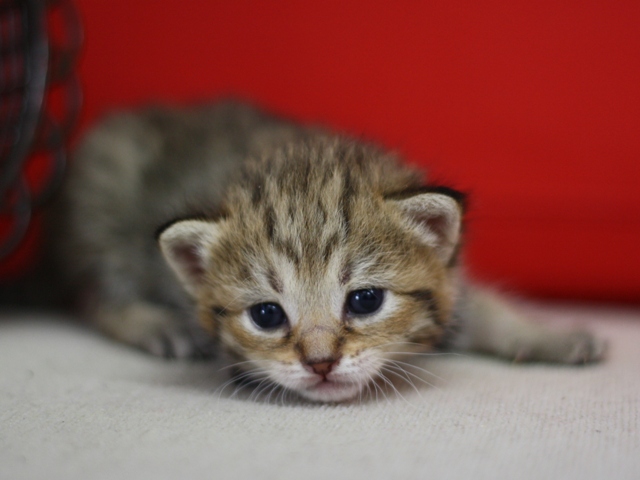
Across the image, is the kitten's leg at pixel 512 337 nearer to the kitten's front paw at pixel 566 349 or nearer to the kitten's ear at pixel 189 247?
the kitten's front paw at pixel 566 349

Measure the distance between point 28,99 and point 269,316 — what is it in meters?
1.04

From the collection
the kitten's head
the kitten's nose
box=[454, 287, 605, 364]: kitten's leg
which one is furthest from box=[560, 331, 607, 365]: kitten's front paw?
the kitten's nose

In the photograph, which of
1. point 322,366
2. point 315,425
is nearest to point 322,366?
point 322,366

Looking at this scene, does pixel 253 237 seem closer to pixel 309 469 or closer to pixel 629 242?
pixel 309 469

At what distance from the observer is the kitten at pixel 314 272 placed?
1.35 meters

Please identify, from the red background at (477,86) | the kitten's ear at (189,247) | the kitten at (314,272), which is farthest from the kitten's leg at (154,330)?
the red background at (477,86)

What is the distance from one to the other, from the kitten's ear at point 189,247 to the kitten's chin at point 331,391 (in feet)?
1.31

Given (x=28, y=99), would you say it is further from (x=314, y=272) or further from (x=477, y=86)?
(x=477, y=86)

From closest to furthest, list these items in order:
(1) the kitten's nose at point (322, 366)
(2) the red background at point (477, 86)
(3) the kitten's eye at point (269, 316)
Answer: (1) the kitten's nose at point (322, 366) → (3) the kitten's eye at point (269, 316) → (2) the red background at point (477, 86)

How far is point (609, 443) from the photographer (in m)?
1.10

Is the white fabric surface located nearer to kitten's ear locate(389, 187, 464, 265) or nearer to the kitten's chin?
the kitten's chin

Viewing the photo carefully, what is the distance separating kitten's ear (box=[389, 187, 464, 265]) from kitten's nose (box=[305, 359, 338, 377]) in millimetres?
357

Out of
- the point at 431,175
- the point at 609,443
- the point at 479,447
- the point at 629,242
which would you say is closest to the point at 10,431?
the point at 479,447

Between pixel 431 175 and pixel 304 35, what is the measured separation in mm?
1091
